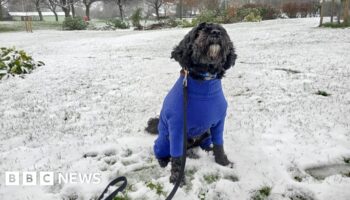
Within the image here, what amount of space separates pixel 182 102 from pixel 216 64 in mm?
464

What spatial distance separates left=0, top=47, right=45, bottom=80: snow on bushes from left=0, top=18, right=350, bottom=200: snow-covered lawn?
0.56m

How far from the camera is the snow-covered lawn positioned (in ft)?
9.84

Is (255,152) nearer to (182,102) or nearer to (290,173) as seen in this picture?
(290,173)

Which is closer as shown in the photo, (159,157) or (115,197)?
(115,197)

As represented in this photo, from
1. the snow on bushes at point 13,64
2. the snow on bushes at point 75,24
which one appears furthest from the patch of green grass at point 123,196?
the snow on bushes at point 75,24

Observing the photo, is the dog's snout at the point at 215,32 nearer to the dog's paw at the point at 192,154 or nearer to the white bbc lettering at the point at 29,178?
the dog's paw at the point at 192,154

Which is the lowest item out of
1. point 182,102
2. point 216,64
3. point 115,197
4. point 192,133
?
point 115,197

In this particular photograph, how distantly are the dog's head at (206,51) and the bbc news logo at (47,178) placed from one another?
153 cm

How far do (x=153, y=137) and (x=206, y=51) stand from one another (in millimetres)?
1790

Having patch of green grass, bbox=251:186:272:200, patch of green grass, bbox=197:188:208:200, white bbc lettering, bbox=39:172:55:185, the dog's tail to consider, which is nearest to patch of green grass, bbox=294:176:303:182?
patch of green grass, bbox=251:186:272:200

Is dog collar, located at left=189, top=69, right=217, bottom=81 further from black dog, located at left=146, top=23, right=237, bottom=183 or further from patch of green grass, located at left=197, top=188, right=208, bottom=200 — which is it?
patch of green grass, located at left=197, top=188, right=208, bottom=200

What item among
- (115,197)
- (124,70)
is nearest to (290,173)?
(115,197)

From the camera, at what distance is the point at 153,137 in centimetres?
406

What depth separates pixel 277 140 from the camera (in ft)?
12.6
